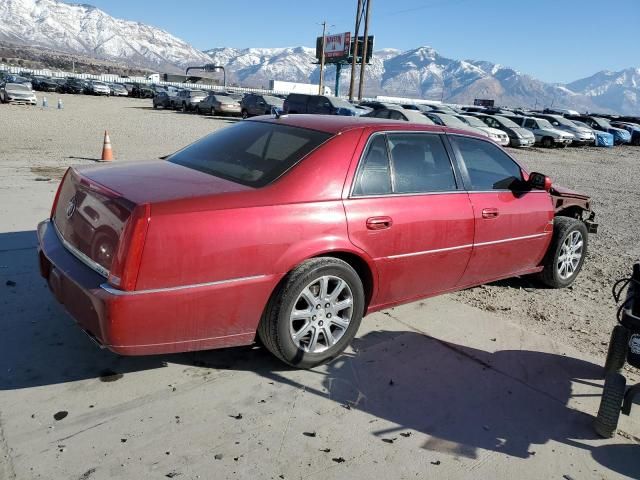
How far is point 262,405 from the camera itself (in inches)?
121

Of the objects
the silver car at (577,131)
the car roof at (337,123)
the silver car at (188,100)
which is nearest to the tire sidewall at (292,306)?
the car roof at (337,123)

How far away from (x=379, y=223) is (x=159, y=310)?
1528 millimetres

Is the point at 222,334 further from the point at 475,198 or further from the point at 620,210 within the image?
the point at 620,210

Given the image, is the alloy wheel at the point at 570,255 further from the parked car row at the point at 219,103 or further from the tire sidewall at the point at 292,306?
the parked car row at the point at 219,103

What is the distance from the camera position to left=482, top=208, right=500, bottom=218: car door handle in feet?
14.0

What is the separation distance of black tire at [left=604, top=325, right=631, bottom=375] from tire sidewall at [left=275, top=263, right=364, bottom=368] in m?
1.51

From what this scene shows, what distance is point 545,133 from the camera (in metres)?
26.4

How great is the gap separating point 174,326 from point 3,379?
1.12 metres

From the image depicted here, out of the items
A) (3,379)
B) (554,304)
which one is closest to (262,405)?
(3,379)

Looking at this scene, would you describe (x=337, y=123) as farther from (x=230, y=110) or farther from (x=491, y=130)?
(x=230, y=110)

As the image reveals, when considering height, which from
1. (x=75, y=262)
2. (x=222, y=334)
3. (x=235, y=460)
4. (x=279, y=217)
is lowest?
(x=235, y=460)

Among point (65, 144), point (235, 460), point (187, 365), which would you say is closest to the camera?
point (235, 460)

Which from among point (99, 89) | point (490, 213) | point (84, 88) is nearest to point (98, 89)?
point (99, 89)

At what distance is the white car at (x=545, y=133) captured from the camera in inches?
1028
